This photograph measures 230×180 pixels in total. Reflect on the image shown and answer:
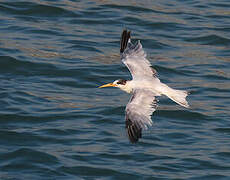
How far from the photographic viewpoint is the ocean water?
12305 mm

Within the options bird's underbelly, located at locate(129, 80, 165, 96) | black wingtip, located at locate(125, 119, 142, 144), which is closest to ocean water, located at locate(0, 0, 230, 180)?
black wingtip, located at locate(125, 119, 142, 144)

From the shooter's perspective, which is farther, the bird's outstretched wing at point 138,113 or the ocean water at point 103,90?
the ocean water at point 103,90

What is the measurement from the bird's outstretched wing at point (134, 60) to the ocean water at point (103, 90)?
1333mm

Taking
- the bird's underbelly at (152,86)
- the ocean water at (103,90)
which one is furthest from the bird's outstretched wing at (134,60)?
the ocean water at (103,90)

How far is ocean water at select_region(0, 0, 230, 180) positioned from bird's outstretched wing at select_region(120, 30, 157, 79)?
133 cm

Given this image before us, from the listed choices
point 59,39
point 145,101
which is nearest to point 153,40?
point 59,39

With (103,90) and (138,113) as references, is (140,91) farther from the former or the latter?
(103,90)

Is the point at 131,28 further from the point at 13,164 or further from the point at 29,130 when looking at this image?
the point at 13,164

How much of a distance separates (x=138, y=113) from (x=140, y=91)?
635 millimetres

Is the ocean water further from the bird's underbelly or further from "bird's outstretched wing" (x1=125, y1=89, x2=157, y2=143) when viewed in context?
the bird's underbelly

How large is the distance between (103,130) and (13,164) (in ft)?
6.90

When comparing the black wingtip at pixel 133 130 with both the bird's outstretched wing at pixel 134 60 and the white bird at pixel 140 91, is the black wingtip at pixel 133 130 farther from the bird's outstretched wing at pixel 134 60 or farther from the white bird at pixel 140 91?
the bird's outstretched wing at pixel 134 60

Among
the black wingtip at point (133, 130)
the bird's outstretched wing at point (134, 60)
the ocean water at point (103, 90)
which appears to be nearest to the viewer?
the black wingtip at point (133, 130)

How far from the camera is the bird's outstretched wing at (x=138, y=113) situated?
36.4ft
